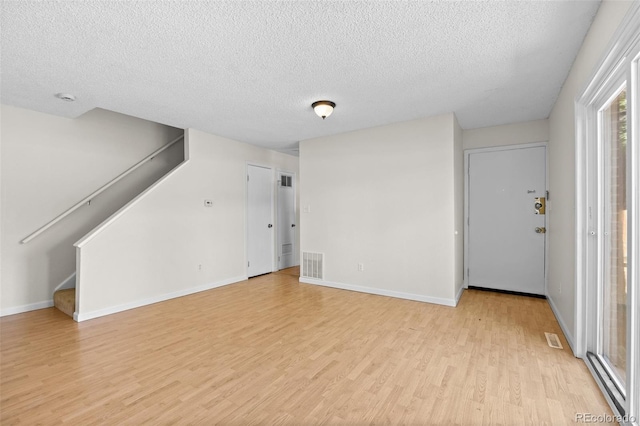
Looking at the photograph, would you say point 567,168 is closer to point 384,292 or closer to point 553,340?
point 553,340

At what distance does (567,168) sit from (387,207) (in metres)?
2.16

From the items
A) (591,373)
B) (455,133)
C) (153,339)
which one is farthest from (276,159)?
(591,373)

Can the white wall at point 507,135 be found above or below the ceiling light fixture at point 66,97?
below

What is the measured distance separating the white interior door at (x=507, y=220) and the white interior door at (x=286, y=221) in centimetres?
364

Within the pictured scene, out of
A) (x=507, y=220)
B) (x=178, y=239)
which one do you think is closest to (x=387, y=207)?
(x=507, y=220)

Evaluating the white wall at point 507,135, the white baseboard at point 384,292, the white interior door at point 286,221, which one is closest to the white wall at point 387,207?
the white baseboard at point 384,292

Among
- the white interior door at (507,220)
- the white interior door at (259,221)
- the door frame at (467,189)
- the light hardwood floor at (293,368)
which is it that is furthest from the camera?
the white interior door at (259,221)

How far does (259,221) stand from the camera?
19.5ft

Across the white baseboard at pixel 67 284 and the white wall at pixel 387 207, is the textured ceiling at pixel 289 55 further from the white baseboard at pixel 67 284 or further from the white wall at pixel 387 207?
the white baseboard at pixel 67 284

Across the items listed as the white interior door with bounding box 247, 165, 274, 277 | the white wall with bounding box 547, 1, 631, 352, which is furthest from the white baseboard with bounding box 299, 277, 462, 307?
the white wall with bounding box 547, 1, 631, 352

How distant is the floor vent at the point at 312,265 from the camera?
5.19m

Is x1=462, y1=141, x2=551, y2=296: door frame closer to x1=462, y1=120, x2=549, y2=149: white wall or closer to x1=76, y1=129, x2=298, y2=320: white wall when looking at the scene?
x1=462, y1=120, x2=549, y2=149: white wall

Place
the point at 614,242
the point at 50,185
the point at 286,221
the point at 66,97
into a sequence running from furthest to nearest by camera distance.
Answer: the point at 286,221
the point at 50,185
the point at 66,97
the point at 614,242

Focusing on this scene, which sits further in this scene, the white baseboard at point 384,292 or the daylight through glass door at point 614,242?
the white baseboard at point 384,292
